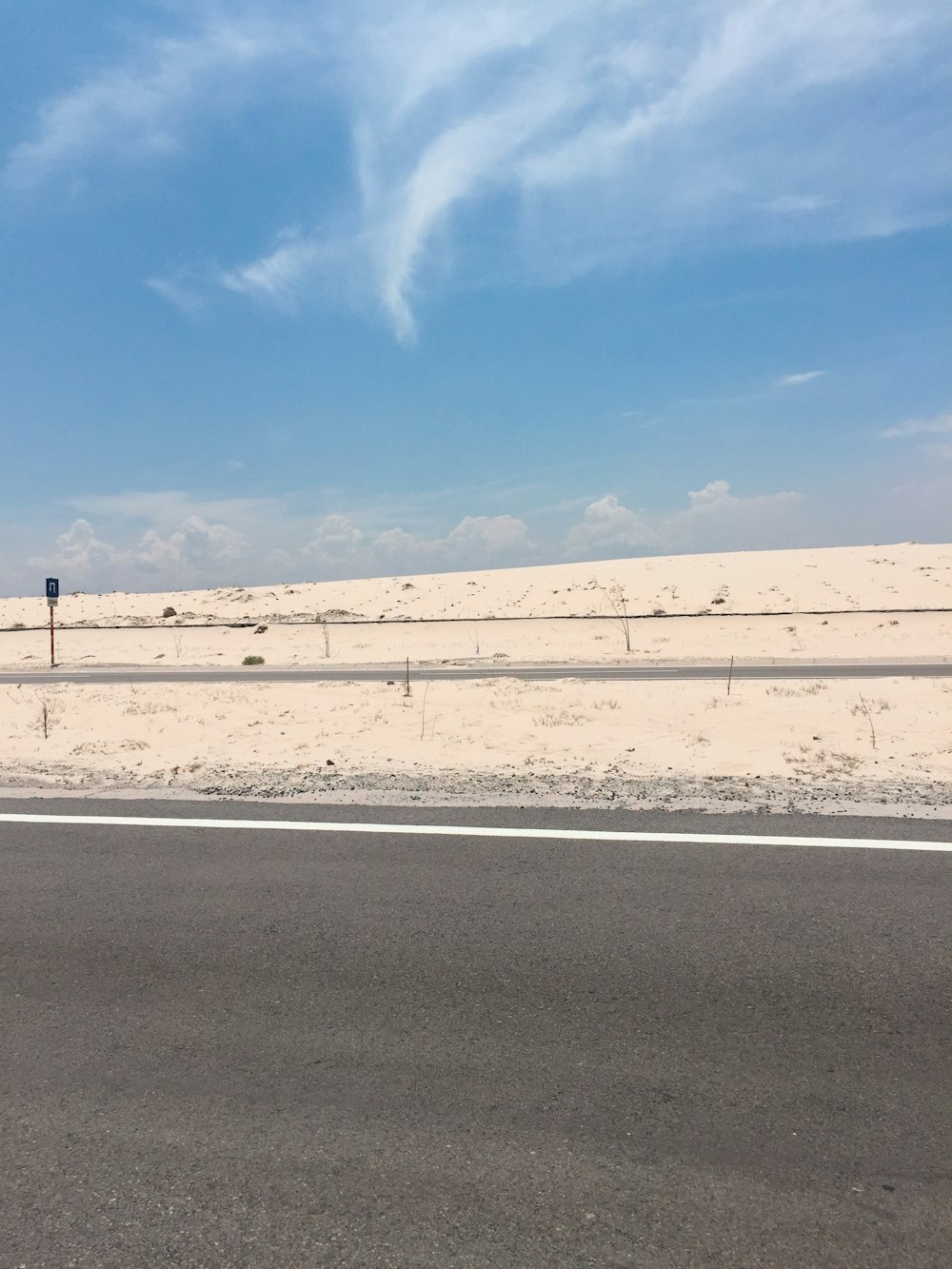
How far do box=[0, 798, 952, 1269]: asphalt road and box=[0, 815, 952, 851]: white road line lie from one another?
23 cm

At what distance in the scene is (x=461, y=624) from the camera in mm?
39812

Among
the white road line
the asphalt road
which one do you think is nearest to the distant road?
the white road line

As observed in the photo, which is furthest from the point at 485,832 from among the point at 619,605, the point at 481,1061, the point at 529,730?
the point at 619,605

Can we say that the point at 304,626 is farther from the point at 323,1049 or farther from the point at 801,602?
the point at 323,1049

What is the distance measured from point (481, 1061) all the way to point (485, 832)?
2.93 m

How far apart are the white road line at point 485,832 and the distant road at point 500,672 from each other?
12972mm

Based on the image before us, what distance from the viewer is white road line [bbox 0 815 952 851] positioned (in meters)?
6.07

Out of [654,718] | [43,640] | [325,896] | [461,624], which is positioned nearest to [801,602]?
[461,624]

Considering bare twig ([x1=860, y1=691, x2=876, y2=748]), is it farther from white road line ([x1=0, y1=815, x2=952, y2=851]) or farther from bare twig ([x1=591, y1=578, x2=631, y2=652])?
bare twig ([x1=591, y1=578, x2=631, y2=652])

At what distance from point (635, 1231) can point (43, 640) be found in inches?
1653

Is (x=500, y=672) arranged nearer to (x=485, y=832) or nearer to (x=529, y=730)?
(x=529, y=730)

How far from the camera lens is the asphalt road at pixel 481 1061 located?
2676mm

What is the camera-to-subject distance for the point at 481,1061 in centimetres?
Result: 354

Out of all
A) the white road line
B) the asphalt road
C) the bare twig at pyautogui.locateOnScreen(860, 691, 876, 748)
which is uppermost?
the bare twig at pyautogui.locateOnScreen(860, 691, 876, 748)
